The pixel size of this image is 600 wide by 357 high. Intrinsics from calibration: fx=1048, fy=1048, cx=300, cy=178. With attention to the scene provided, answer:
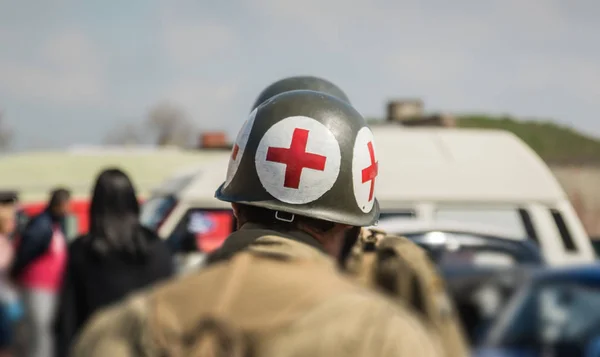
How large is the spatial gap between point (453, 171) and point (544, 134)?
36.7 metres

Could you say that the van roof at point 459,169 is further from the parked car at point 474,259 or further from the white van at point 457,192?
the parked car at point 474,259

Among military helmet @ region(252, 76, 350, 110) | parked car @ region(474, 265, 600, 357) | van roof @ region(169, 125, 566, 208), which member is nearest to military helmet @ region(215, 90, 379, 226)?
military helmet @ region(252, 76, 350, 110)

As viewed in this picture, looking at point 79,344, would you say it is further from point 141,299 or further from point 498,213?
point 498,213

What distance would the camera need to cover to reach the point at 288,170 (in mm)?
2195

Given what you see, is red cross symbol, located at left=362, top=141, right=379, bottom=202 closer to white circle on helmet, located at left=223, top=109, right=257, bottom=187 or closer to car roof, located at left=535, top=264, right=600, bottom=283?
white circle on helmet, located at left=223, top=109, right=257, bottom=187

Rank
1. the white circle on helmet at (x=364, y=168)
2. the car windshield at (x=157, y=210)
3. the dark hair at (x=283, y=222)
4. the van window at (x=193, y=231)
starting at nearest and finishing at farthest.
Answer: the dark hair at (x=283, y=222)
the white circle on helmet at (x=364, y=168)
the van window at (x=193, y=231)
the car windshield at (x=157, y=210)

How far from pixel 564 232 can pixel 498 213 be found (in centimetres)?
85

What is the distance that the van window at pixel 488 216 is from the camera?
378 inches

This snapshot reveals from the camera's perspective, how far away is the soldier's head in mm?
2188

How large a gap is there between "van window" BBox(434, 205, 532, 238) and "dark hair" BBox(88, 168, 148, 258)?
4.74 meters

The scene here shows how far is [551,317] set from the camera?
6.52m

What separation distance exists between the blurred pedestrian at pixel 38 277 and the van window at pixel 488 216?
3.58 m

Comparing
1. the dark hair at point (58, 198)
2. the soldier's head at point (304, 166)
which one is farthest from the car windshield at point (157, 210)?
the soldier's head at point (304, 166)

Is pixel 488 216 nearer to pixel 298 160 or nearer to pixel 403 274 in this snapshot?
pixel 403 274
